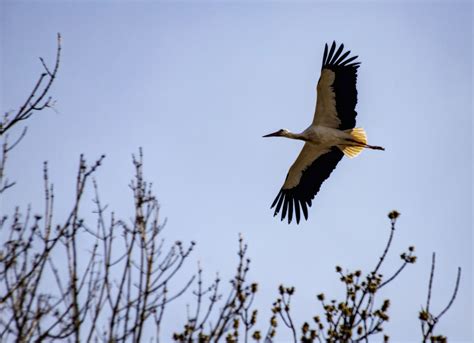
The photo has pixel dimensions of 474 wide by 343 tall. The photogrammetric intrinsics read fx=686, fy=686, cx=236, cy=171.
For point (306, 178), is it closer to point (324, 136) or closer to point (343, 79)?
point (324, 136)

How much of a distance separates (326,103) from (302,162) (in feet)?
4.04

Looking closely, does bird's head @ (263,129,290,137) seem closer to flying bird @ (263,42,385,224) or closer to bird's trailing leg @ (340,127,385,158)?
flying bird @ (263,42,385,224)

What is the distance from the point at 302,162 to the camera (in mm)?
11352

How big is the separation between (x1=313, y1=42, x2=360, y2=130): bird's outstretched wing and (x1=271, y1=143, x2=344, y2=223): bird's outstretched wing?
637 millimetres

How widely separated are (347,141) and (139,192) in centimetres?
555

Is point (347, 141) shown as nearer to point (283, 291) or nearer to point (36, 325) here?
point (283, 291)

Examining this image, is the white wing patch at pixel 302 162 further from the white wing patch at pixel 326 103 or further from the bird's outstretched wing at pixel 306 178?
the white wing patch at pixel 326 103

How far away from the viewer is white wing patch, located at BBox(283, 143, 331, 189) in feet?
36.5

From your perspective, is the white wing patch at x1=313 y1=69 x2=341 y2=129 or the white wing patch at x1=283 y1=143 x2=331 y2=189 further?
the white wing patch at x1=283 y1=143 x2=331 y2=189

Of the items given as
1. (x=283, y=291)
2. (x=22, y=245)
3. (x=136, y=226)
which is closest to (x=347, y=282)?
(x=283, y=291)

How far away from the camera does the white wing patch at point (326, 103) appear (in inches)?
406

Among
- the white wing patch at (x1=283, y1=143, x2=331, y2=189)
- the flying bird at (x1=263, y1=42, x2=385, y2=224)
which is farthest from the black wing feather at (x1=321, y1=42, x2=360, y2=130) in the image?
the white wing patch at (x1=283, y1=143, x2=331, y2=189)

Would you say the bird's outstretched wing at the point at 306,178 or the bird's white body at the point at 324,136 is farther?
the bird's outstretched wing at the point at 306,178

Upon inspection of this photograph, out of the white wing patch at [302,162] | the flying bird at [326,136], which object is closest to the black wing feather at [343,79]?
the flying bird at [326,136]
